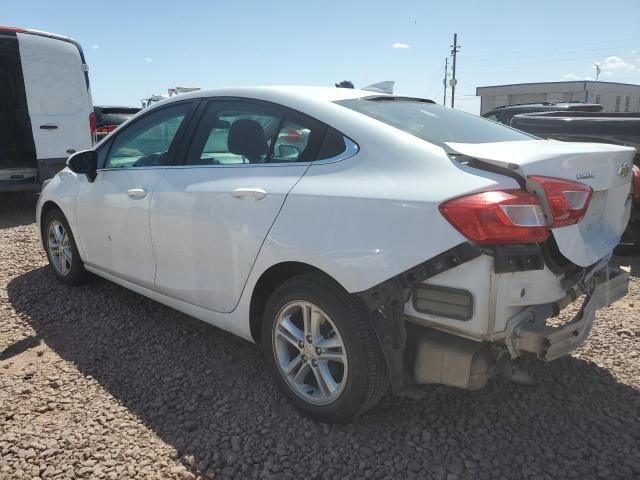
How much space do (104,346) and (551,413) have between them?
9.01ft

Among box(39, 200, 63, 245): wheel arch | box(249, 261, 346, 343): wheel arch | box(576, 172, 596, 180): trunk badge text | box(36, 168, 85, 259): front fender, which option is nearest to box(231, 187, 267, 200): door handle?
box(249, 261, 346, 343): wheel arch

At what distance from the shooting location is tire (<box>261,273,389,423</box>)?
2379 mm

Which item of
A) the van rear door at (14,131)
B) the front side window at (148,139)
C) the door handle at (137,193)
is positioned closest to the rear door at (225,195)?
the door handle at (137,193)

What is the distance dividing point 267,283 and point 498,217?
4.13 feet

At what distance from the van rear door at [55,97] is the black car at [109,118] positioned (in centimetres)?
330

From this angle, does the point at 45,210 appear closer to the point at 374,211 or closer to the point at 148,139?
the point at 148,139

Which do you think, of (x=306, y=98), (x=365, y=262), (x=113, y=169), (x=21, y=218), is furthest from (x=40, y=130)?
(x=365, y=262)

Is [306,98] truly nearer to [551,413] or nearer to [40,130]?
[551,413]

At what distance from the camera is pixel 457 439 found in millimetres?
2561

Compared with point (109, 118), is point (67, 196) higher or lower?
lower

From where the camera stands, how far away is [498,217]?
6.68ft

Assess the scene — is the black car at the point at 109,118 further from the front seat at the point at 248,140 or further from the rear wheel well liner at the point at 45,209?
the front seat at the point at 248,140

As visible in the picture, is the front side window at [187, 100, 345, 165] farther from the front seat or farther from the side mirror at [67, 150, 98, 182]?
the side mirror at [67, 150, 98, 182]

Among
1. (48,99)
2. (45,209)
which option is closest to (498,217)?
(45,209)
